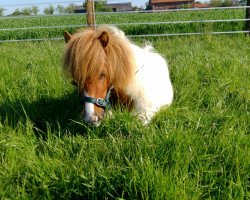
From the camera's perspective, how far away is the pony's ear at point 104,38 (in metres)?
2.53

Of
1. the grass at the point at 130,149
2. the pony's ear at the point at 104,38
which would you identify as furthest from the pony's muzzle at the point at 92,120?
the pony's ear at the point at 104,38

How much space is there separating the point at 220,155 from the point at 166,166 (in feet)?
1.36

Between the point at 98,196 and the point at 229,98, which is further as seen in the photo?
the point at 229,98

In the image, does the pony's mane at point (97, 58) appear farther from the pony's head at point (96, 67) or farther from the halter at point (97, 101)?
the halter at point (97, 101)

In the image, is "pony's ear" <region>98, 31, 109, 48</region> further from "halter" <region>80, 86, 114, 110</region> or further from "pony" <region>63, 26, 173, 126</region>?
"halter" <region>80, 86, 114, 110</region>

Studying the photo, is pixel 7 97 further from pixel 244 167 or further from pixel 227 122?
pixel 244 167

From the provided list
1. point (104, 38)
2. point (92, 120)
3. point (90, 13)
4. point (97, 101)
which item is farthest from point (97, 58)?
point (90, 13)

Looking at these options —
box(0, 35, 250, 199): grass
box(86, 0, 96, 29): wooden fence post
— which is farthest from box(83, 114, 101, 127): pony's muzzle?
box(86, 0, 96, 29): wooden fence post

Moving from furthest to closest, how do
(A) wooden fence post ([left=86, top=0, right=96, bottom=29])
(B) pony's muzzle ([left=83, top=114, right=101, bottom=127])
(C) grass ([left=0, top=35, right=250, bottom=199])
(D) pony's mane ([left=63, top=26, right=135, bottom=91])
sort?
1. (A) wooden fence post ([left=86, top=0, right=96, bottom=29])
2. (B) pony's muzzle ([left=83, top=114, right=101, bottom=127])
3. (D) pony's mane ([left=63, top=26, right=135, bottom=91])
4. (C) grass ([left=0, top=35, right=250, bottom=199])

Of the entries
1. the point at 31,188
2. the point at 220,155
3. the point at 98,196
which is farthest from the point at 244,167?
the point at 31,188

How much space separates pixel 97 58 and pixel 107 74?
0.16 metres

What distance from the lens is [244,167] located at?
2137mm

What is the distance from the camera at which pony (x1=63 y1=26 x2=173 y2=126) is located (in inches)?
98.0

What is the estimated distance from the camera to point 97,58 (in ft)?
8.14
